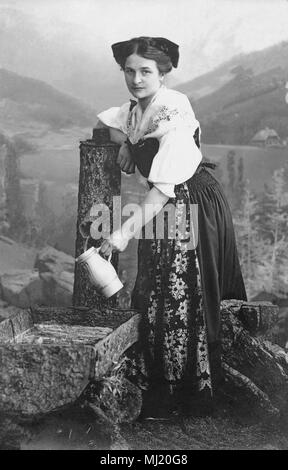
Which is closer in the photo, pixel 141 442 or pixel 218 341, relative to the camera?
pixel 141 442

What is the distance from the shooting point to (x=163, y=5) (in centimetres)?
465

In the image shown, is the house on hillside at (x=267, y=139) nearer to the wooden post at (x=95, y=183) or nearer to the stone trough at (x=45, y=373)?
the wooden post at (x=95, y=183)

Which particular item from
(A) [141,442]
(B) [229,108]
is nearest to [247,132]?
(B) [229,108]

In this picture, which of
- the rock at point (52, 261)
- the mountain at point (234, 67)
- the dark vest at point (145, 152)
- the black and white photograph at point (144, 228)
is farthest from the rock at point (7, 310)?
the dark vest at point (145, 152)

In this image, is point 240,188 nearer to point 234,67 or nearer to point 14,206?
point 234,67

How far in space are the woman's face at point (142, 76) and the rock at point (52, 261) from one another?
2.20 m

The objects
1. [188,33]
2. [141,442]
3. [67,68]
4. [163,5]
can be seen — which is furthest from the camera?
[67,68]

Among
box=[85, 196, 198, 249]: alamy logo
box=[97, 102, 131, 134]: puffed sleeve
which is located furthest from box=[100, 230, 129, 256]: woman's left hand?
box=[97, 102, 131, 134]: puffed sleeve

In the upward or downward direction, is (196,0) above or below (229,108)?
above

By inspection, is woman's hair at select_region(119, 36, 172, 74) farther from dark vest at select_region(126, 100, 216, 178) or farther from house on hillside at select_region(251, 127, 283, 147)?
house on hillside at select_region(251, 127, 283, 147)

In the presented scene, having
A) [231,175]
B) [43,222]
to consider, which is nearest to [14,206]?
[43,222]

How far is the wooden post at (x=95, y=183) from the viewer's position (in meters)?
3.86

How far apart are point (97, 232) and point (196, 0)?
1.79 meters

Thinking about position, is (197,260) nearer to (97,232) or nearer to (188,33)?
(97,232)
